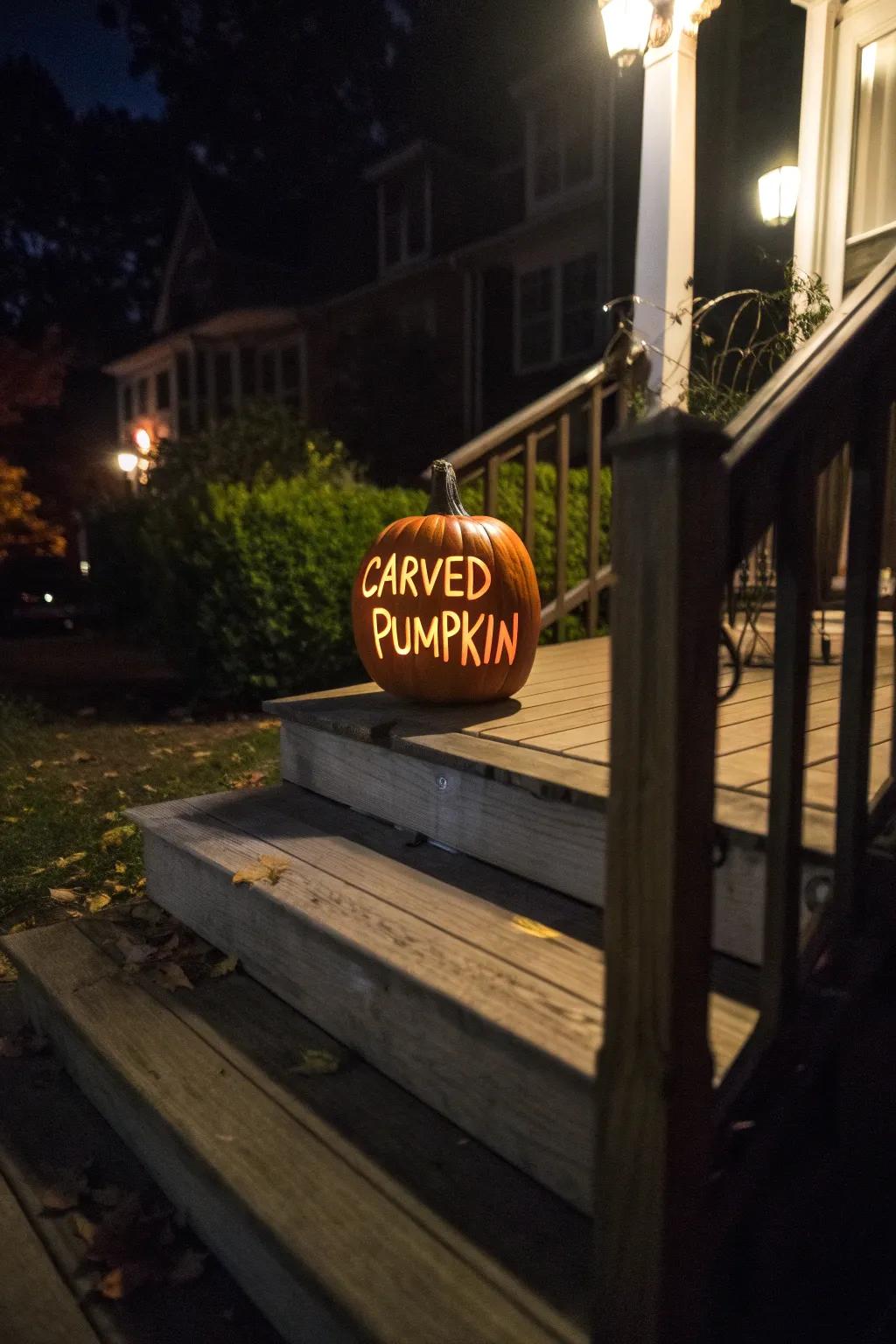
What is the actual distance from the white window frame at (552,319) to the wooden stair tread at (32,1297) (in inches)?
491

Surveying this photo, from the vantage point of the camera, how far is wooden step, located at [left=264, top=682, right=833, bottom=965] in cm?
153

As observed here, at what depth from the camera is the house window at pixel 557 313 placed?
12.7 m

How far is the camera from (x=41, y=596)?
14.8m

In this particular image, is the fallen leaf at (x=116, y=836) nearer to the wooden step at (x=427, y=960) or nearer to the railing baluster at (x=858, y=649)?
the wooden step at (x=427, y=960)

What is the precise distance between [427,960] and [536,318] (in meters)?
13.3

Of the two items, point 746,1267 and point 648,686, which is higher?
point 648,686

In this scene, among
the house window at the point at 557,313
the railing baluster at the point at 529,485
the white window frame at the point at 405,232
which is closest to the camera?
the railing baluster at the point at 529,485

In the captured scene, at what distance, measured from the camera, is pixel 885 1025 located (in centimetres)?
149

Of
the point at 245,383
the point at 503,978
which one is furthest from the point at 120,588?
the point at 245,383

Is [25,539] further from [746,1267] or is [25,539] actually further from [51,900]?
[746,1267]

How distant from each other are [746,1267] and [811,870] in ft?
1.88

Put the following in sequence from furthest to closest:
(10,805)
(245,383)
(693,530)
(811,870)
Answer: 1. (245,383)
2. (10,805)
3. (811,870)
4. (693,530)

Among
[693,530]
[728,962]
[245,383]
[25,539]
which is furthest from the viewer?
[245,383]

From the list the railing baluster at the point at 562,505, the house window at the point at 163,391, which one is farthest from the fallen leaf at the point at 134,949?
the house window at the point at 163,391
